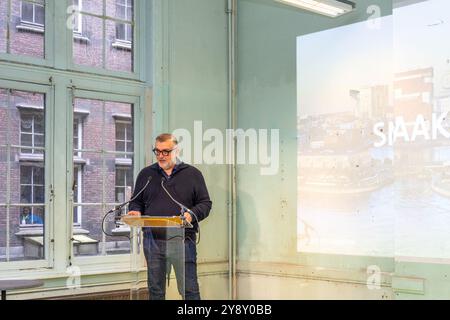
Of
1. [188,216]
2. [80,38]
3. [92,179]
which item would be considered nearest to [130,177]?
[92,179]

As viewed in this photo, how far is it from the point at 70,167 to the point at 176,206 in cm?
111

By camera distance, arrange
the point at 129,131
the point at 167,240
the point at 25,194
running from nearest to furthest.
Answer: the point at 167,240, the point at 25,194, the point at 129,131

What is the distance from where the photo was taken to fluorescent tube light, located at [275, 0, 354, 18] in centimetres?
521

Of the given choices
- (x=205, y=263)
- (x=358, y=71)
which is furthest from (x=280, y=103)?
(x=205, y=263)

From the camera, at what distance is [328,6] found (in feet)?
17.4

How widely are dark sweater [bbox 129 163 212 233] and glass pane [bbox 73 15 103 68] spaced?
122 centimetres

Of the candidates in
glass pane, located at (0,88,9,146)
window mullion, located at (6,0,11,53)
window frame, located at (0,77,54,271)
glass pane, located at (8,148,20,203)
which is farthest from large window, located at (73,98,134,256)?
window mullion, located at (6,0,11,53)

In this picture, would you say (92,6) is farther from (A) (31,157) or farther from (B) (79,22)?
(A) (31,157)

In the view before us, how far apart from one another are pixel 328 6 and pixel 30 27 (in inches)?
91.7

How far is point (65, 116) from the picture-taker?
511cm

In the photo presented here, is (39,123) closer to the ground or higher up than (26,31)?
closer to the ground
